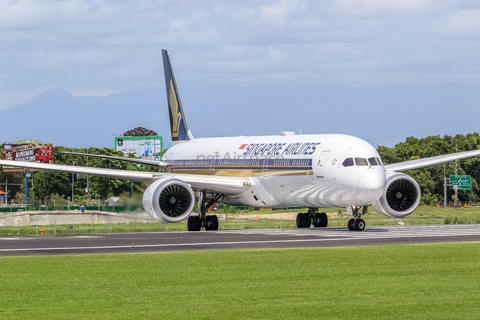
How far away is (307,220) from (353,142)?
7332 millimetres

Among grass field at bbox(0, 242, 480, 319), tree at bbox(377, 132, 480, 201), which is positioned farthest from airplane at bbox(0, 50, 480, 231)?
tree at bbox(377, 132, 480, 201)

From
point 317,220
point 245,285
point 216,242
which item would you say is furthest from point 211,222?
point 245,285

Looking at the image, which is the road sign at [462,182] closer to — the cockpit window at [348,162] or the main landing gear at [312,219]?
the main landing gear at [312,219]

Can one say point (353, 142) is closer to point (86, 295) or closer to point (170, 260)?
point (170, 260)

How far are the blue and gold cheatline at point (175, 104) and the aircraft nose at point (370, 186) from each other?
56.7 ft

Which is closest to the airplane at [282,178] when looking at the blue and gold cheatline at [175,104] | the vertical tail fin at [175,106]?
the vertical tail fin at [175,106]

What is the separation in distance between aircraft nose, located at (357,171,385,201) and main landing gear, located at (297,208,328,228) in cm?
826

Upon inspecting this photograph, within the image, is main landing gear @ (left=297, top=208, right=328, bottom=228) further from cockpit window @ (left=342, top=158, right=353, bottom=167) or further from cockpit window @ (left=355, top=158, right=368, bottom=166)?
cockpit window @ (left=355, top=158, right=368, bottom=166)

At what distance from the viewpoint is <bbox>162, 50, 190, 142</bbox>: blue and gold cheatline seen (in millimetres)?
48188

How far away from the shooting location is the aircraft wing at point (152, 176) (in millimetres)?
38375

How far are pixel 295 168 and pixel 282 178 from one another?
1154 mm

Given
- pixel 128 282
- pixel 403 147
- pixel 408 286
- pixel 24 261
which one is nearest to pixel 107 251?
pixel 24 261

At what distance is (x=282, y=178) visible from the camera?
37688 mm

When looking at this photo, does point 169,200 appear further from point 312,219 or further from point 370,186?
point 370,186
